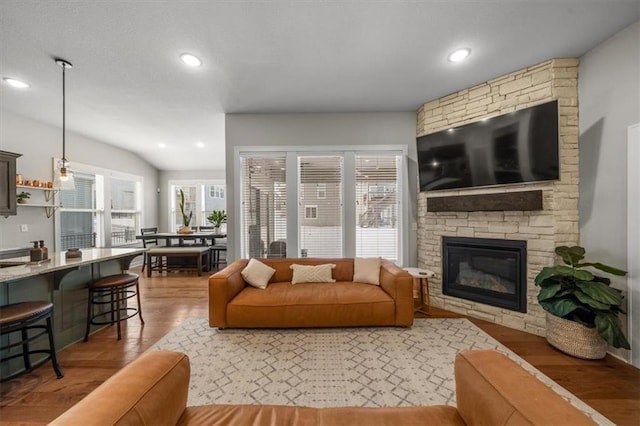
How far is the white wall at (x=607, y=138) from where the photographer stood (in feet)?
7.02

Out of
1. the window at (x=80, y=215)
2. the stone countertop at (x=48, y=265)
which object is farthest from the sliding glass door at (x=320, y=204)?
the window at (x=80, y=215)

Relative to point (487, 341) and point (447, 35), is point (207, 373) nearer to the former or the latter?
point (487, 341)

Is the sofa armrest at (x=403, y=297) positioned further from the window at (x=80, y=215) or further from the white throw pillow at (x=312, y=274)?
the window at (x=80, y=215)

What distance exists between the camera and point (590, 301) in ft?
6.65

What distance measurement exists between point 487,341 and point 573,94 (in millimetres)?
2736

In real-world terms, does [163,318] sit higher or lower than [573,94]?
lower

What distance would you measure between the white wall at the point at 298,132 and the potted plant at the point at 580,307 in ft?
5.47

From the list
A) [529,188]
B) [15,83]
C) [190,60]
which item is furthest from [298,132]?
[15,83]

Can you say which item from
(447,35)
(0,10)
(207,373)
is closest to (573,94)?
(447,35)

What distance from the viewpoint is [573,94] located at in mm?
2518

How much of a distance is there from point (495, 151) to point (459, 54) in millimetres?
1152

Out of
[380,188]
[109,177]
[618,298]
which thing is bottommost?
[618,298]

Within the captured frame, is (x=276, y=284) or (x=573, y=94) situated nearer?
(x=573, y=94)

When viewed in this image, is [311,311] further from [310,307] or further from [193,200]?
[193,200]
